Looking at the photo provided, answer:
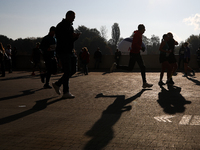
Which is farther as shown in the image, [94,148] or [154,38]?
[154,38]

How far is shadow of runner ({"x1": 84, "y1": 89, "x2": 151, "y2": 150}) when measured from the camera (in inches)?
131

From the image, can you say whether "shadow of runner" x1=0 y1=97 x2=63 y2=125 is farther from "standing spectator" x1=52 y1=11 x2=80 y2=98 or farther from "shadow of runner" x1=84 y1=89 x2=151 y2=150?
"shadow of runner" x1=84 y1=89 x2=151 y2=150

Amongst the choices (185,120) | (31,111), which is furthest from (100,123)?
(31,111)

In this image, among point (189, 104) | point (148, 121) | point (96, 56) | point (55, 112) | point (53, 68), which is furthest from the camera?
point (96, 56)

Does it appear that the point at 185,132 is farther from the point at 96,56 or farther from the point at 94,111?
the point at 96,56

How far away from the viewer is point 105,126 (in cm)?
413

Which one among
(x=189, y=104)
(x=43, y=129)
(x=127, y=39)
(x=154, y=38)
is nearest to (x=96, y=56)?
(x=127, y=39)

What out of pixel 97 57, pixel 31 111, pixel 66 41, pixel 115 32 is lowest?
pixel 31 111

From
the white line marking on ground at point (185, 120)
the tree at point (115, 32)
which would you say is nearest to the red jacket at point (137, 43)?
the white line marking on ground at point (185, 120)

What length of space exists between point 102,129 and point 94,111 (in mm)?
1337

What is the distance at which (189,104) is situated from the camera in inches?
234

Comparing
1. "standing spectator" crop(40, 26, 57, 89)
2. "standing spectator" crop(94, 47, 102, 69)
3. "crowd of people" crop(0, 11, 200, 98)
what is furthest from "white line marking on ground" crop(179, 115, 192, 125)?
"standing spectator" crop(94, 47, 102, 69)

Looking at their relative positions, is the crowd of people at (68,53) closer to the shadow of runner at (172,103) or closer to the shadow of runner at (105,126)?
the shadow of runner at (105,126)

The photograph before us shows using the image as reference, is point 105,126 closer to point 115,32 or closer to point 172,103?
point 172,103
